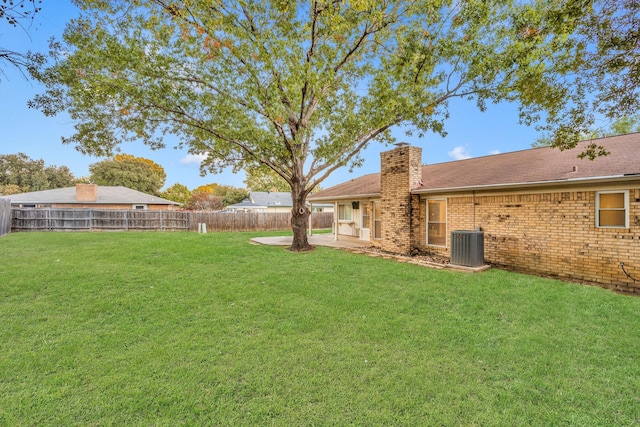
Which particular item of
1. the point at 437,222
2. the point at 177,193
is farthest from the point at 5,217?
the point at 177,193

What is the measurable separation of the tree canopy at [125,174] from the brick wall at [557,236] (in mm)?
45207

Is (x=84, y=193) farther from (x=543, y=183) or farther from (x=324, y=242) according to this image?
(x=543, y=183)

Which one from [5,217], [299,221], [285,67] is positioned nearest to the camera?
[285,67]

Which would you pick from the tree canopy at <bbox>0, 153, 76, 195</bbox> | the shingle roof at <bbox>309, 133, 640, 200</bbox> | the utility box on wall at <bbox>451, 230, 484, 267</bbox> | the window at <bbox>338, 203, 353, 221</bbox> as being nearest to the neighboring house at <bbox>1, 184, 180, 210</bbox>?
the window at <bbox>338, 203, 353, 221</bbox>

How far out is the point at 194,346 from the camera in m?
3.76

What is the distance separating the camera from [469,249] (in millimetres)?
8031

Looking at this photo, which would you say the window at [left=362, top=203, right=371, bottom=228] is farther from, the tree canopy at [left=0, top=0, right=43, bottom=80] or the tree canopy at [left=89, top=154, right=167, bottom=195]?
the tree canopy at [left=89, top=154, right=167, bottom=195]

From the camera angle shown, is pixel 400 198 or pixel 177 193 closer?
pixel 400 198

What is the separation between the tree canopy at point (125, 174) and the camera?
40000mm

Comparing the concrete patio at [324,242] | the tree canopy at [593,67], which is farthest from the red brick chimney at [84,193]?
the tree canopy at [593,67]

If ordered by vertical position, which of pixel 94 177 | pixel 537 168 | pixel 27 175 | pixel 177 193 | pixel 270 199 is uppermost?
pixel 27 175

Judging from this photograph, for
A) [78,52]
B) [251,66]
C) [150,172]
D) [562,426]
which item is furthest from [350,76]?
[150,172]

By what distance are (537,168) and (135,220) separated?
23665mm

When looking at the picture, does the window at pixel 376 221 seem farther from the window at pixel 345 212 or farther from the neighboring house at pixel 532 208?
the window at pixel 345 212
